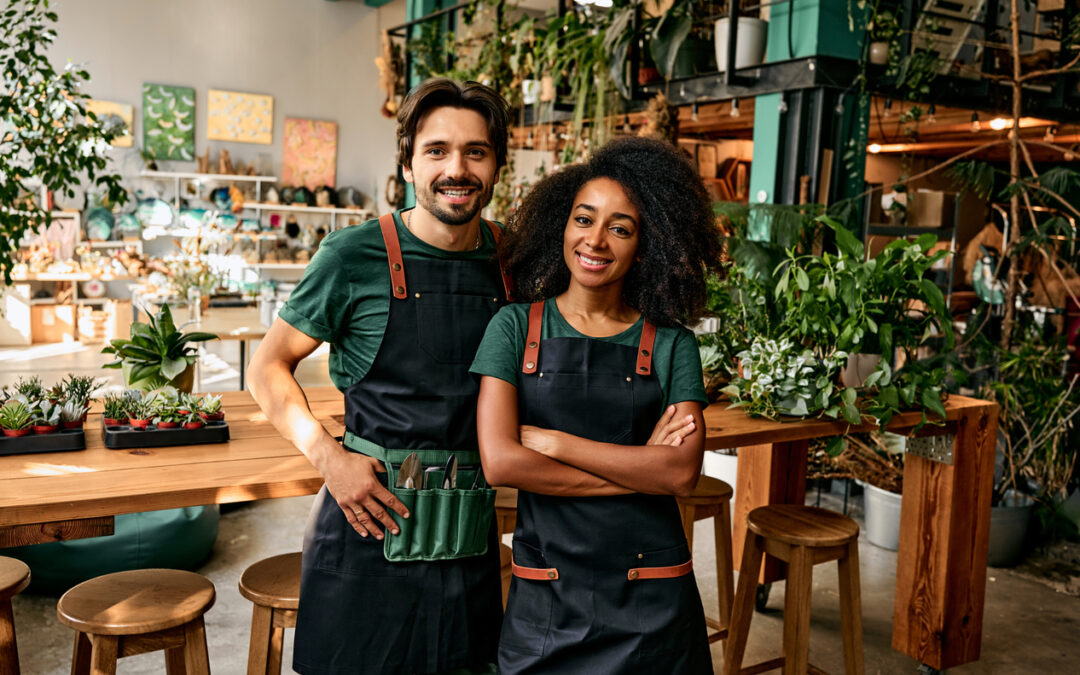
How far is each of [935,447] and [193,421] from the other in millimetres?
2402

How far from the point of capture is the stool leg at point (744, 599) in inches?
109

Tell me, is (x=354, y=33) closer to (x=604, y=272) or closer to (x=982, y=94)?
(x=982, y=94)

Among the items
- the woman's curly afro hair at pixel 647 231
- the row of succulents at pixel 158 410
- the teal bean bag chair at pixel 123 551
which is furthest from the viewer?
the teal bean bag chair at pixel 123 551

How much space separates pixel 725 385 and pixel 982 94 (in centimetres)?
356

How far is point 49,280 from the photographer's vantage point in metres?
10.2

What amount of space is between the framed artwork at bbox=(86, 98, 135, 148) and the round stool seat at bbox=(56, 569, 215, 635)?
32.2 feet

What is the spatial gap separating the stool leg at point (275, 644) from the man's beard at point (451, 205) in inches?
38.1

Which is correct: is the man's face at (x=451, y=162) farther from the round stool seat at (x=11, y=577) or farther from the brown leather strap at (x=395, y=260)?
the round stool seat at (x=11, y=577)

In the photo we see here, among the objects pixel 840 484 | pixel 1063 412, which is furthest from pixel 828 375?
pixel 840 484

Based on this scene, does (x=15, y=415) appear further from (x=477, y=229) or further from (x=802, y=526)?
(x=802, y=526)

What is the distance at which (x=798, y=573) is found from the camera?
8.72 feet

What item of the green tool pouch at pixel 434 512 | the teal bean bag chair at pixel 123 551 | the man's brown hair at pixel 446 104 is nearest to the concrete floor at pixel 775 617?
the teal bean bag chair at pixel 123 551

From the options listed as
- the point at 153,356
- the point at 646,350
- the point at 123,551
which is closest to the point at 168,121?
the point at 123,551

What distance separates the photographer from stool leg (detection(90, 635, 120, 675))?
1866 mm
